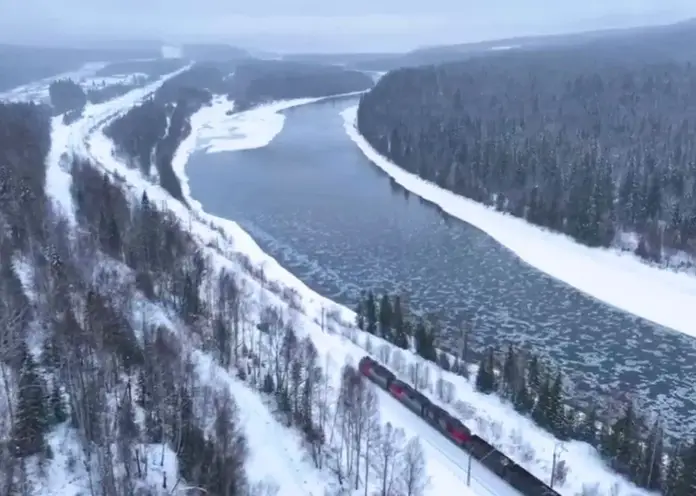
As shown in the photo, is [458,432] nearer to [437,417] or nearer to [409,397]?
[437,417]

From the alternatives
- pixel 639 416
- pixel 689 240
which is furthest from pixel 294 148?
pixel 639 416

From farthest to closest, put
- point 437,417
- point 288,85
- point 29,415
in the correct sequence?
point 288,85
point 437,417
point 29,415

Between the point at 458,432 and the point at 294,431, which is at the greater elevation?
the point at 294,431

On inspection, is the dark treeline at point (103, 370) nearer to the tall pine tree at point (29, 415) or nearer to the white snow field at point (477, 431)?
the tall pine tree at point (29, 415)

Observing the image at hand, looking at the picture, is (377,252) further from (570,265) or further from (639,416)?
(639,416)

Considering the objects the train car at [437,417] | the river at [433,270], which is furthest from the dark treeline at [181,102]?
the train car at [437,417]

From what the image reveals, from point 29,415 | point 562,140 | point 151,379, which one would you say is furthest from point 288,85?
point 29,415
